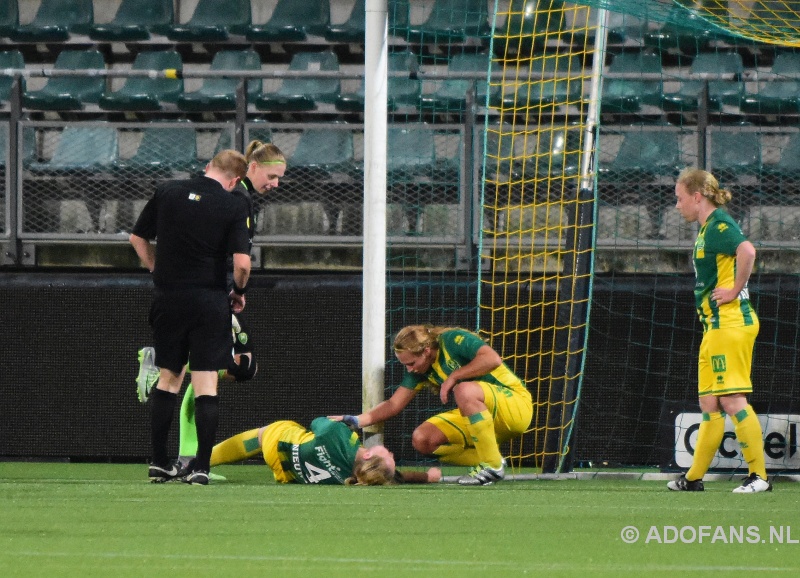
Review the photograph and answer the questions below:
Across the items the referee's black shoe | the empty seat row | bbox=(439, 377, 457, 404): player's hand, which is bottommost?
the referee's black shoe

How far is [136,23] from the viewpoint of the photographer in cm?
1291

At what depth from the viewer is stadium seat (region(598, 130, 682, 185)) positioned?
31.7 ft

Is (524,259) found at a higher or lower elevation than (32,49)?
lower

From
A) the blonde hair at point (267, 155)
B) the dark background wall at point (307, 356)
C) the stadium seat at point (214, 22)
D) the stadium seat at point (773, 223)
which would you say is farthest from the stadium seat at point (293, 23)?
the blonde hair at point (267, 155)

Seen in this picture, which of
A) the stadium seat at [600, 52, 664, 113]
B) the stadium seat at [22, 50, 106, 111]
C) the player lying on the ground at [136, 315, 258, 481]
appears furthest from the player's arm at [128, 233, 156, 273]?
the stadium seat at [600, 52, 664, 113]

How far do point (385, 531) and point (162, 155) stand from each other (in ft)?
19.5

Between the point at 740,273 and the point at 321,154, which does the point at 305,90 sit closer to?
the point at 321,154

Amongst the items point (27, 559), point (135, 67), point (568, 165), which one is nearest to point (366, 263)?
point (568, 165)

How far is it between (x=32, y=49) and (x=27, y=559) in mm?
10292

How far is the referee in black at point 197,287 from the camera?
270 inches

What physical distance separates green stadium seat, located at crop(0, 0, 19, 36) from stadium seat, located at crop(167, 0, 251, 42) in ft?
5.06

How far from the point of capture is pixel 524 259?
959 cm

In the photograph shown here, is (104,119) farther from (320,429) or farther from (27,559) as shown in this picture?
(27,559)

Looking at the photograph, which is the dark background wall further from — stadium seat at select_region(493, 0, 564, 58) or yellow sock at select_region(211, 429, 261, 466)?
stadium seat at select_region(493, 0, 564, 58)
